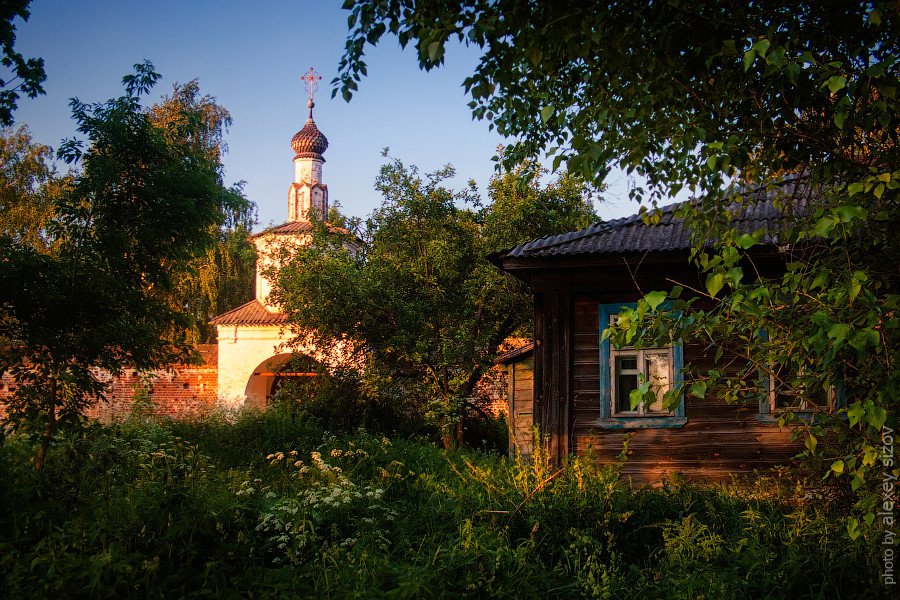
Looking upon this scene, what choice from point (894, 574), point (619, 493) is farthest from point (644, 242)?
point (894, 574)

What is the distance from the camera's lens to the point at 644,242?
9305 mm

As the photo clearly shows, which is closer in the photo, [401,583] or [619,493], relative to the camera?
[401,583]

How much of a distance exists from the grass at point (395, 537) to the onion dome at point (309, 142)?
22335 millimetres

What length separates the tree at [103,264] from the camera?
274 inches

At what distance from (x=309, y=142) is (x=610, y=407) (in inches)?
871

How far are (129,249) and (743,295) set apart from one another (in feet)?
19.3

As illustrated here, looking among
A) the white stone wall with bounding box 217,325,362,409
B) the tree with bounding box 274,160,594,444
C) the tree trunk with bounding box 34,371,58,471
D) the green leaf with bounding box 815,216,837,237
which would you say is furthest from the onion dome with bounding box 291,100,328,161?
the green leaf with bounding box 815,216,837,237

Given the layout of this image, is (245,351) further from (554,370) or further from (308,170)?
(554,370)

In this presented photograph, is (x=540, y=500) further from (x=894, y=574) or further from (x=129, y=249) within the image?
(x=129, y=249)

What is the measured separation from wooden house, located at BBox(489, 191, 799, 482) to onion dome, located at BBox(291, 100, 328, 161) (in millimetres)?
20759

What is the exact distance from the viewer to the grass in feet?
17.4

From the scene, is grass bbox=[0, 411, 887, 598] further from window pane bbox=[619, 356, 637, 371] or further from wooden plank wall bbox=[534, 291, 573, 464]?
window pane bbox=[619, 356, 637, 371]

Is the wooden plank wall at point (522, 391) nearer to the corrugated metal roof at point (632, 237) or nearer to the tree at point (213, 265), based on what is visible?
the corrugated metal roof at point (632, 237)

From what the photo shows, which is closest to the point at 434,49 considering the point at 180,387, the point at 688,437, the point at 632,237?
the point at 632,237
